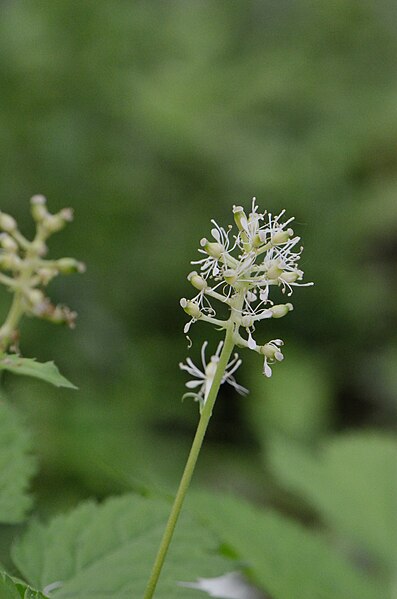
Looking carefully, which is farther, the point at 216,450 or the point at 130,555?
the point at 216,450

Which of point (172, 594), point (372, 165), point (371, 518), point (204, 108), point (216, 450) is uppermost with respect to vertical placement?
point (372, 165)

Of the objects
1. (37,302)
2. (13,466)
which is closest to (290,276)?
(37,302)

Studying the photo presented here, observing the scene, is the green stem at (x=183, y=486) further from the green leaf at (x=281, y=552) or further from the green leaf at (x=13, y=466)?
the green leaf at (x=281, y=552)

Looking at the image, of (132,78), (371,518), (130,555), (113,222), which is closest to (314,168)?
(132,78)

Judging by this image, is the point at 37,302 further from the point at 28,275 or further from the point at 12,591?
the point at 12,591

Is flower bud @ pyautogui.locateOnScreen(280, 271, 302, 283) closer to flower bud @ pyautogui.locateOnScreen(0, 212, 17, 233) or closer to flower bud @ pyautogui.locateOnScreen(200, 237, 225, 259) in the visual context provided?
flower bud @ pyautogui.locateOnScreen(200, 237, 225, 259)

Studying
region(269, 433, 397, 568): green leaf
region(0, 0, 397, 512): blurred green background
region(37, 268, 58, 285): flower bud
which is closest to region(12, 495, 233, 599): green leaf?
region(37, 268, 58, 285): flower bud

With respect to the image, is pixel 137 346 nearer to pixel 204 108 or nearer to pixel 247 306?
pixel 204 108
